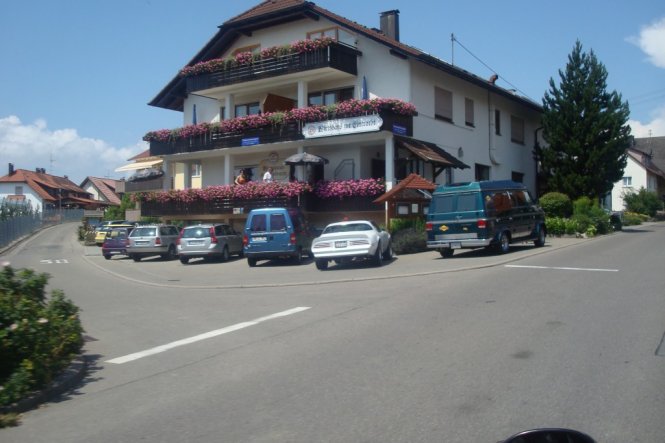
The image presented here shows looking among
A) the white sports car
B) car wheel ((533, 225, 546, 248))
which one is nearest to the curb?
the white sports car

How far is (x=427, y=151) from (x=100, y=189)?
9191cm

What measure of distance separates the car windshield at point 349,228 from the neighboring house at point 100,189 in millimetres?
91829

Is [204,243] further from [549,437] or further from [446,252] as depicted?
[549,437]

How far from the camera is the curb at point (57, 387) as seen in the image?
6.19 metres

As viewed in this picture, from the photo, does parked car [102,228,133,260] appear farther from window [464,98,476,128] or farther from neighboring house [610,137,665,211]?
neighboring house [610,137,665,211]

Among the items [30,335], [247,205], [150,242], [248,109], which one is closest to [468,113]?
[248,109]

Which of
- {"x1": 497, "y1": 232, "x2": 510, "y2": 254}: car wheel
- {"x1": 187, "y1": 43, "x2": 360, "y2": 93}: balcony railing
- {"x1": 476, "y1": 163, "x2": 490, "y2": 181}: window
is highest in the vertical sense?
{"x1": 187, "y1": 43, "x2": 360, "y2": 93}: balcony railing

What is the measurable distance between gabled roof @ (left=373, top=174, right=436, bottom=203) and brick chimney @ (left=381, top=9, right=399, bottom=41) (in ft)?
33.5

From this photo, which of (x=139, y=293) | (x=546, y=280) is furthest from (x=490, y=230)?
(x=139, y=293)

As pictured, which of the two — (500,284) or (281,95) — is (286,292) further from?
(281,95)

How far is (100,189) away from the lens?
107m

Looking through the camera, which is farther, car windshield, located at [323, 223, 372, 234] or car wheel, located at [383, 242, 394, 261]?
car wheel, located at [383, 242, 394, 261]

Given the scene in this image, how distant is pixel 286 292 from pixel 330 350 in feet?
20.0

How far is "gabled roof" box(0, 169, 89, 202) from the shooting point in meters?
89.4
